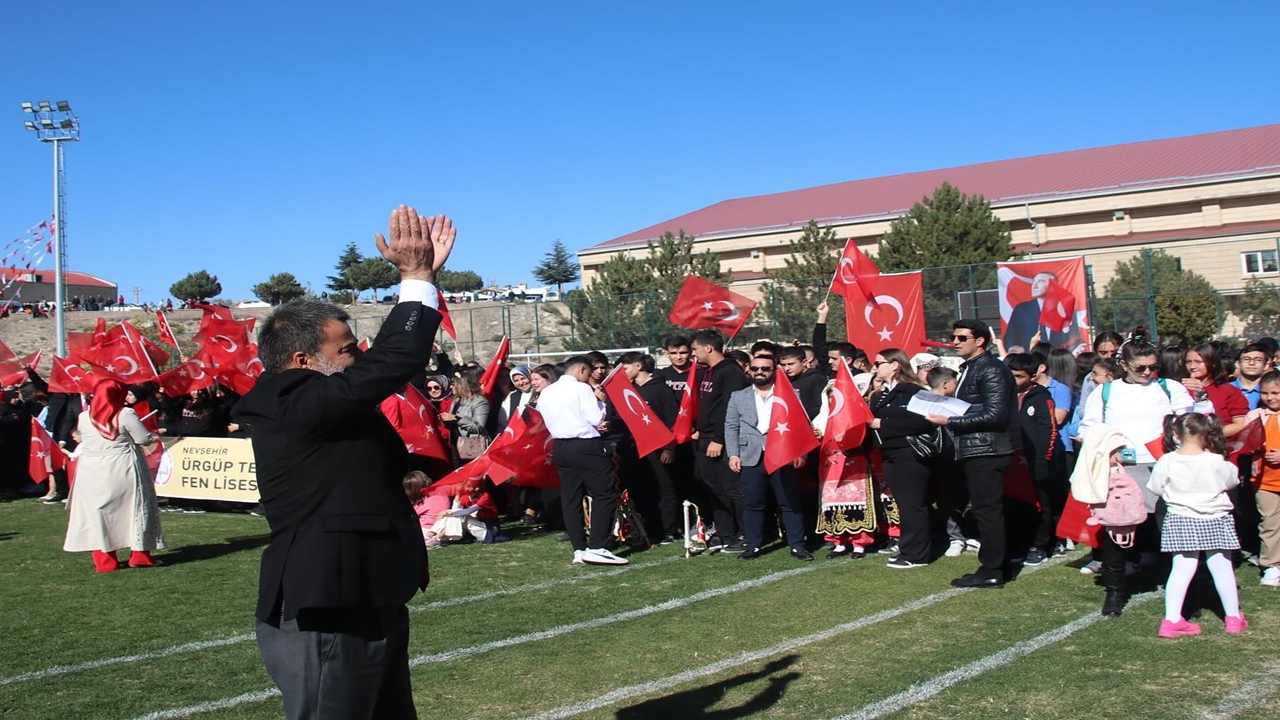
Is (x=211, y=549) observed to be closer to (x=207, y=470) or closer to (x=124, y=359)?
(x=207, y=470)

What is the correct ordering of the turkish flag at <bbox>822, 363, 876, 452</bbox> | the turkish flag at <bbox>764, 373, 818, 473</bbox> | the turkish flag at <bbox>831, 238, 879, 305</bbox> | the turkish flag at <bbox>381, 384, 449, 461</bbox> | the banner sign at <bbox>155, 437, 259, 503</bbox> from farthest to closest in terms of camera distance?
the banner sign at <bbox>155, 437, 259, 503</bbox> → the turkish flag at <bbox>831, 238, 879, 305</bbox> → the turkish flag at <bbox>381, 384, 449, 461</bbox> → the turkish flag at <bbox>764, 373, 818, 473</bbox> → the turkish flag at <bbox>822, 363, 876, 452</bbox>

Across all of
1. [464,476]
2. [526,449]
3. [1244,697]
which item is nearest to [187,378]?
[464,476]

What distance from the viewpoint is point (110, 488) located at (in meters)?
11.2

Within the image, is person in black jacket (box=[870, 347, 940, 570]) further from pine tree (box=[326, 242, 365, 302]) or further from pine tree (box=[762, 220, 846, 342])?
pine tree (box=[326, 242, 365, 302])

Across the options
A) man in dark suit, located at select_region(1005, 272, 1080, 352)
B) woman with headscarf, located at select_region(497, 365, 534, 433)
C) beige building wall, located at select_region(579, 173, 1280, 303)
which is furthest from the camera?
beige building wall, located at select_region(579, 173, 1280, 303)

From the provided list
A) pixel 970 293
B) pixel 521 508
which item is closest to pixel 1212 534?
pixel 521 508

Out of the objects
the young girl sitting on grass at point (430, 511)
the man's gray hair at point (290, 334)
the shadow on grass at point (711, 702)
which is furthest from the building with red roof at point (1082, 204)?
the man's gray hair at point (290, 334)

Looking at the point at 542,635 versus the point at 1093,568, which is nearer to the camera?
the point at 542,635

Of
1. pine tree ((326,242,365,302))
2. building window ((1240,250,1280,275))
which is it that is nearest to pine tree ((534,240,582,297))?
pine tree ((326,242,365,302))

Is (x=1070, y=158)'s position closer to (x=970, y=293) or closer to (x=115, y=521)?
(x=970, y=293)

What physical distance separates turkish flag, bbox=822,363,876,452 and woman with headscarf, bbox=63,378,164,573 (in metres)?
6.76

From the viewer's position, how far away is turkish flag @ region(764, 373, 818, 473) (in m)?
10.2

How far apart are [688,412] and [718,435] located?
57 cm

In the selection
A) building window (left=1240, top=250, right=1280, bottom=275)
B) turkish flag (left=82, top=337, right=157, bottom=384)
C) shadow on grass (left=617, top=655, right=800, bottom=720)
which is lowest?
shadow on grass (left=617, top=655, right=800, bottom=720)
